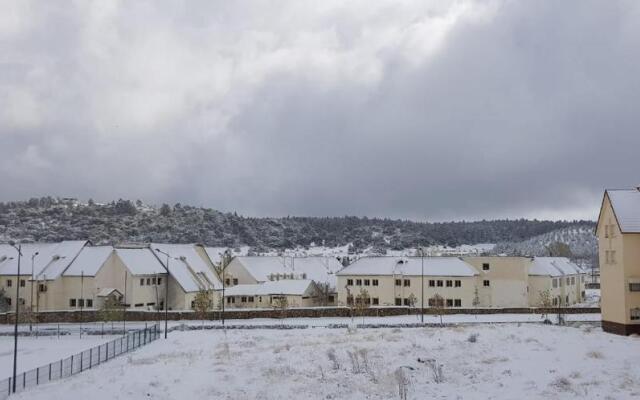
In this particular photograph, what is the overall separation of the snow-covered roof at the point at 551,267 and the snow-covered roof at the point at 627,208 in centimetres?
2827

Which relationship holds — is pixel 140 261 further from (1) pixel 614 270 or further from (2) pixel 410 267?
(1) pixel 614 270

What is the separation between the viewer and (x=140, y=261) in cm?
7656

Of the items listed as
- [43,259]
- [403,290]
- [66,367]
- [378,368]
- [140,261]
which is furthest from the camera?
[403,290]

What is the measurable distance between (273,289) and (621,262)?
4544cm

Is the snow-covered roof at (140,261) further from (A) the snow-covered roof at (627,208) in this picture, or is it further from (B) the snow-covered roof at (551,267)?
(A) the snow-covered roof at (627,208)

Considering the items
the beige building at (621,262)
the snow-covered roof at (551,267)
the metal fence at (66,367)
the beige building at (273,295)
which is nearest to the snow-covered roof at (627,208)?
the beige building at (621,262)

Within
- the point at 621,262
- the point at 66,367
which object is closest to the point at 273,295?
the point at 66,367

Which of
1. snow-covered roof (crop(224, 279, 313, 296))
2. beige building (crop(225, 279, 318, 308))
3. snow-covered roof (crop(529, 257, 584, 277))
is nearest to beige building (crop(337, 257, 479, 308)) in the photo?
beige building (crop(225, 279, 318, 308))

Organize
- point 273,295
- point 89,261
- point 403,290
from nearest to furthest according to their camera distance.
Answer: point 89,261
point 403,290
point 273,295

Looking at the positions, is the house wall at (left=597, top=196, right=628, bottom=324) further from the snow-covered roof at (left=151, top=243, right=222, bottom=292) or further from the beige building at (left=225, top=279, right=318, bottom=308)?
the snow-covered roof at (left=151, top=243, right=222, bottom=292)

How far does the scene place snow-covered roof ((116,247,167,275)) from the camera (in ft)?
244

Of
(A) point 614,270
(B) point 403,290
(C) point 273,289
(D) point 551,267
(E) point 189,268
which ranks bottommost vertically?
(B) point 403,290

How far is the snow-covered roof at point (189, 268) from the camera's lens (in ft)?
256

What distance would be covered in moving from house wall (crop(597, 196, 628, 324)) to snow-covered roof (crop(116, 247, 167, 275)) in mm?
50784
